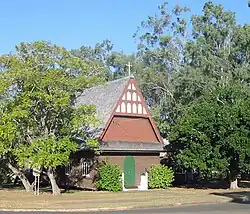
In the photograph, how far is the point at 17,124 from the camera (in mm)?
30562

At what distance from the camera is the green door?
37344 mm

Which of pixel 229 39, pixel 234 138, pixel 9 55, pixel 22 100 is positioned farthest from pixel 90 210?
pixel 229 39

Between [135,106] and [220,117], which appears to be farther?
[135,106]

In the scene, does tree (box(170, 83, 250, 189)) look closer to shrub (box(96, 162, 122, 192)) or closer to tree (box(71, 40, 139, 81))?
shrub (box(96, 162, 122, 192))

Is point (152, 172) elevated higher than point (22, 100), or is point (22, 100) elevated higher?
point (22, 100)

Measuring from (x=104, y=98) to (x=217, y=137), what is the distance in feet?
32.1

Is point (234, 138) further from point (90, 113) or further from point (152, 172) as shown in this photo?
point (90, 113)

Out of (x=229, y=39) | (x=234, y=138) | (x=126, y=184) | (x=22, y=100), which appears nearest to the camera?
(x=22, y=100)

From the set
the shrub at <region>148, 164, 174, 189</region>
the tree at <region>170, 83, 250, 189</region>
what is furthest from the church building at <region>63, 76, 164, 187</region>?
the tree at <region>170, 83, 250, 189</region>

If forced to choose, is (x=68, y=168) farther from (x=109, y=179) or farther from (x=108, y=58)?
(x=108, y=58)

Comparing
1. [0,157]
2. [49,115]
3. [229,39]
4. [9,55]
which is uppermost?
[229,39]

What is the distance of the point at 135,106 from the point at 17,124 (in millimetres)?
11413

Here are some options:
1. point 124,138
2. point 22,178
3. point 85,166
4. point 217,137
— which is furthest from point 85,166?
point 217,137

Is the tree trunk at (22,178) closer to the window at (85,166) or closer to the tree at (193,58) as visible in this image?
the window at (85,166)
